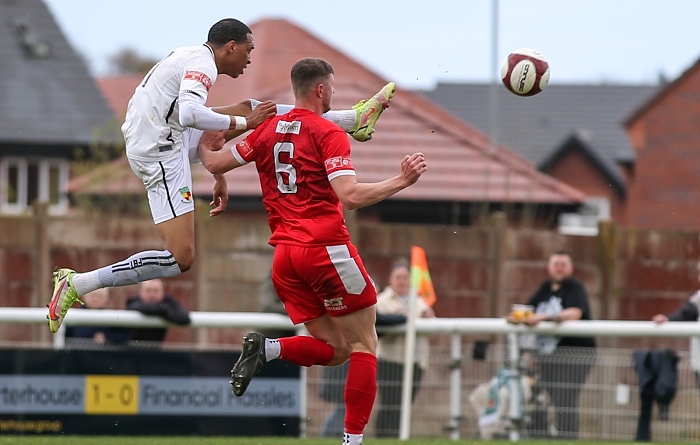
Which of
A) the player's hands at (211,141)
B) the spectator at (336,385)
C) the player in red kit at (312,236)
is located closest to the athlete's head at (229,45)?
the player's hands at (211,141)

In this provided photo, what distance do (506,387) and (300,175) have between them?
15.0 feet

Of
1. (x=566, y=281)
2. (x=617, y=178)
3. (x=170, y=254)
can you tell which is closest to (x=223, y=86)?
(x=617, y=178)

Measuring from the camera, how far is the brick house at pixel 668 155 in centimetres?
4228

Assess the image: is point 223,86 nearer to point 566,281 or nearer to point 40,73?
point 40,73

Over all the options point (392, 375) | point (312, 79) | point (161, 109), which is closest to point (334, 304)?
point (312, 79)

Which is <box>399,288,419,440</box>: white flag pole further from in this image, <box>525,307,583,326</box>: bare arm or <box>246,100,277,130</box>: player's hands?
<box>246,100,277,130</box>: player's hands

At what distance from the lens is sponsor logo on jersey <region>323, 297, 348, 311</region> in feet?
25.2

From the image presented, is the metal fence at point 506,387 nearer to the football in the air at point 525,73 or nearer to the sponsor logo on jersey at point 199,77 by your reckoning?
the football in the air at point 525,73

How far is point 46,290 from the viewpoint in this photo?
46.1 feet

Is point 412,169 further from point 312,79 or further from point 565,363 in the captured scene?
point 565,363

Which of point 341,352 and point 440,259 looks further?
point 440,259

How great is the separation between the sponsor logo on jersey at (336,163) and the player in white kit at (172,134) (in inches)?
28.4

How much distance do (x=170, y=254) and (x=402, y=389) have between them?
166 inches

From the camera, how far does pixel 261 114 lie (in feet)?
26.0
